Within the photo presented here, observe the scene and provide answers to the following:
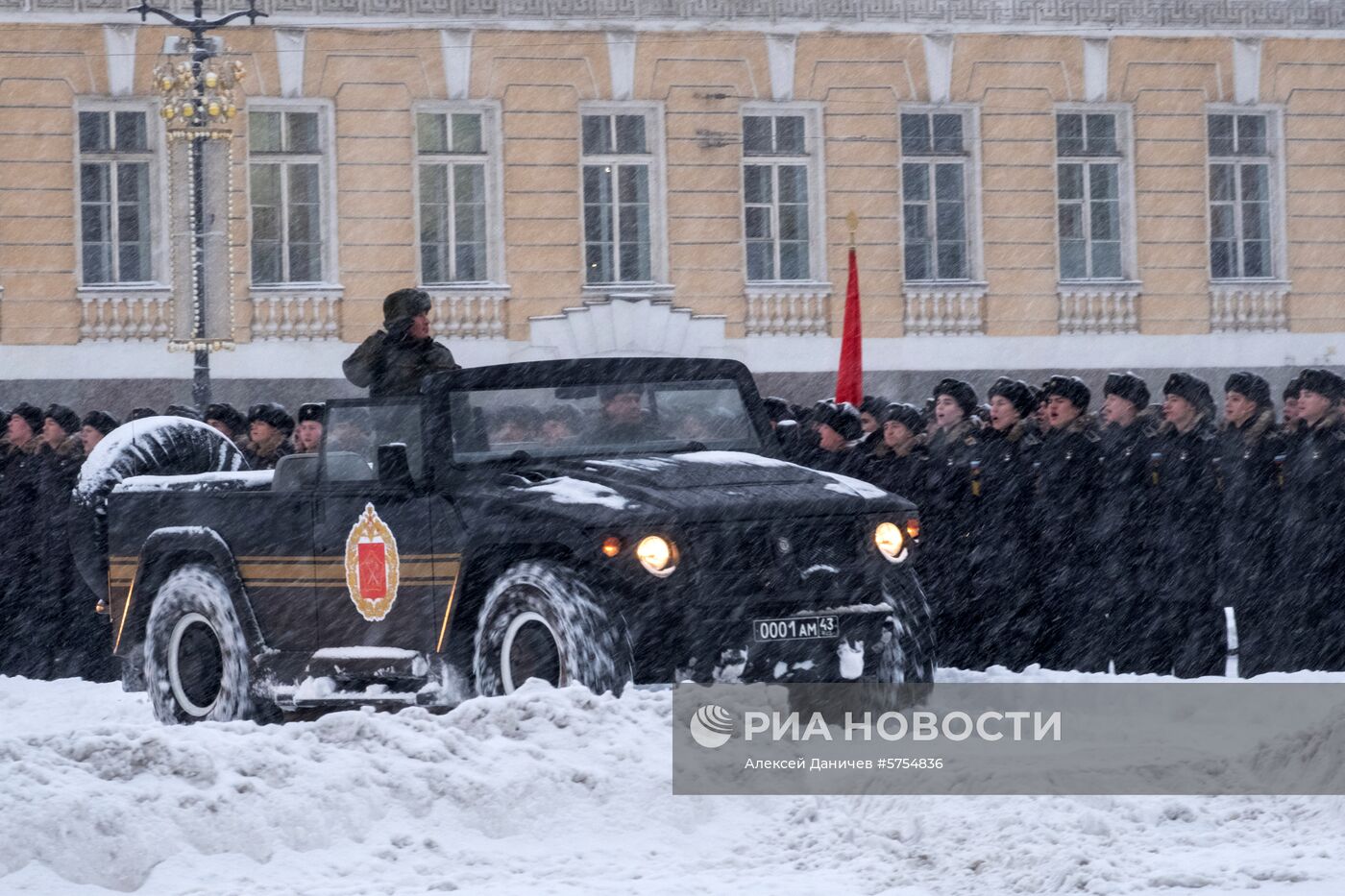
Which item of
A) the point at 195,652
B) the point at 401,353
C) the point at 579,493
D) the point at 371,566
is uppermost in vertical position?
the point at 401,353

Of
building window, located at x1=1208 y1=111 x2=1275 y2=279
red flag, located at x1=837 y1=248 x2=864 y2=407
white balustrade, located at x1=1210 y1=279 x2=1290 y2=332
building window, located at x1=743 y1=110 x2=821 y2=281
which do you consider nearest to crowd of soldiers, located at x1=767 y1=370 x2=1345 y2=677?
red flag, located at x1=837 y1=248 x2=864 y2=407

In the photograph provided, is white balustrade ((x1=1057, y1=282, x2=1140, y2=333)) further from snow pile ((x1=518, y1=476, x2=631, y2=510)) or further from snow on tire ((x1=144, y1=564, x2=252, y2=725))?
snow pile ((x1=518, y1=476, x2=631, y2=510))

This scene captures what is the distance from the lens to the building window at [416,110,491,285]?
76.8ft

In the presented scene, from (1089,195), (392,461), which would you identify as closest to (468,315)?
(1089,195)

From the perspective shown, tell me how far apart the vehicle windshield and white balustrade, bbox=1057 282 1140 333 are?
14862mm

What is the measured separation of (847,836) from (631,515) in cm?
191

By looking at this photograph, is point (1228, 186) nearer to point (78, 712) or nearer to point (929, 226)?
point (929, 226)

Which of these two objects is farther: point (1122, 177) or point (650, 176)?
point (1122, 177)

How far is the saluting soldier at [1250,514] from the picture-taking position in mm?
10969

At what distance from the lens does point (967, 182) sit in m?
24.6

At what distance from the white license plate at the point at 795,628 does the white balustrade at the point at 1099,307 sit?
633 inches

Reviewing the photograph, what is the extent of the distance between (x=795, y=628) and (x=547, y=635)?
99cm

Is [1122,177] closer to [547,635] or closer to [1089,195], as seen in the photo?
[1089,195]

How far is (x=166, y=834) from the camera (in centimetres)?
727
